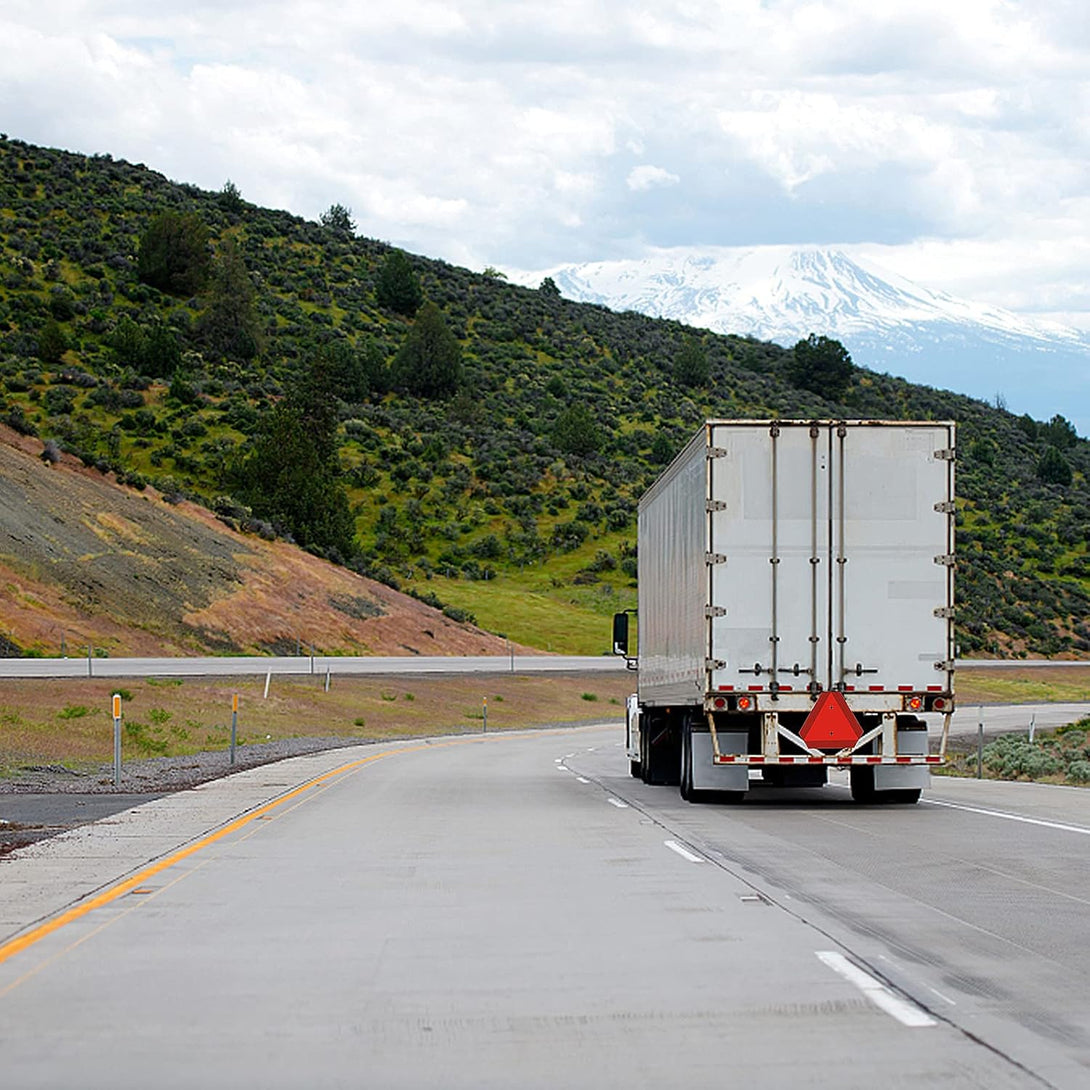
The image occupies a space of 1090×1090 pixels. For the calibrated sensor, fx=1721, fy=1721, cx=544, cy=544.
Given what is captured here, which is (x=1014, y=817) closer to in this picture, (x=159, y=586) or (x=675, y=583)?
(x=675, y=583)

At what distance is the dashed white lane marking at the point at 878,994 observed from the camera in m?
7.87

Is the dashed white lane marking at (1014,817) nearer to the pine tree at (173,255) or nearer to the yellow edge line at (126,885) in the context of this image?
the yellow edge line at (126,885)

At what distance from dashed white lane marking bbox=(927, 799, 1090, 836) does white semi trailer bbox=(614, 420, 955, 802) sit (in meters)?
1.06

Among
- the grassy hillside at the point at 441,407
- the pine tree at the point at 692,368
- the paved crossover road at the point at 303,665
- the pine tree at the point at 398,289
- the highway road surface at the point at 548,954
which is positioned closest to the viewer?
the highway road surface at the point at 548,954

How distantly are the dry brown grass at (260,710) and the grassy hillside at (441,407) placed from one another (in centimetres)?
1685

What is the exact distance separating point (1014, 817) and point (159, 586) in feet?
158

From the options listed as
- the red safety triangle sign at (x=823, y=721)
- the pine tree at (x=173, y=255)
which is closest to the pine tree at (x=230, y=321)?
the pine tree at (x=173, y=255)

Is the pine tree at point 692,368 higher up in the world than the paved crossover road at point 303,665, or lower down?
higher up

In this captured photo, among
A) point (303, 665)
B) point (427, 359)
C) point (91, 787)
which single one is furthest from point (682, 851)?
point (427, 359)

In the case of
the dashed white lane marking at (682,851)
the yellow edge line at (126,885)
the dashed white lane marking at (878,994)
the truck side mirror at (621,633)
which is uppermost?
the truck side mirror at (621,633)

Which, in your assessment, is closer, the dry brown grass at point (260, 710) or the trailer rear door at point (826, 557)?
the trailer rear door at point (826, 557)

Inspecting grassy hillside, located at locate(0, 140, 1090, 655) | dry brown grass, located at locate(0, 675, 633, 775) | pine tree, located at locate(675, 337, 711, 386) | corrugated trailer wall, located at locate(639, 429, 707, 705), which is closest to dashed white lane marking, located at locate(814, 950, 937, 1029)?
corrugated trailer wall, located at locate(639, 429, 707, 705)

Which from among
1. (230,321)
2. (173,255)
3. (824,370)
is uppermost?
(173,255)

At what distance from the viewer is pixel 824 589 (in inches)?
760
